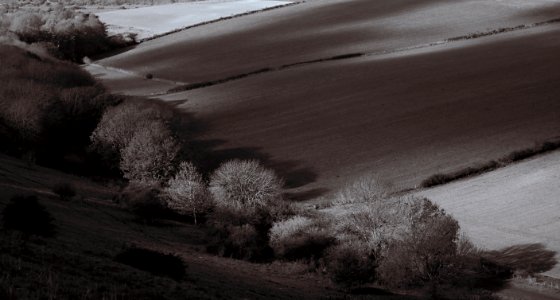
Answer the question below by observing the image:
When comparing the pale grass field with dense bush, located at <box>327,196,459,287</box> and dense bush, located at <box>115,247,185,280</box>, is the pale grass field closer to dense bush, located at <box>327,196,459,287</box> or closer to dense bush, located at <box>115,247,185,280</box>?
dense bush, located at <box>327,196,459,287</box>

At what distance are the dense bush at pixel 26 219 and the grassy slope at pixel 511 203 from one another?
20.4m

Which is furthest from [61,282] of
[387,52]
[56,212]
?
[387,52]

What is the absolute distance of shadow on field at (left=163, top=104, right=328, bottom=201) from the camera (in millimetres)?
44000

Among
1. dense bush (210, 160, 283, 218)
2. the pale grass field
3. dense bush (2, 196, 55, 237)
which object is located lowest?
dense bush (210, 160, 283, 218)

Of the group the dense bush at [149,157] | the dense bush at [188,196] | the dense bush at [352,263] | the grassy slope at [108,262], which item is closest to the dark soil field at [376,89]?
the dense bush at [149,157]

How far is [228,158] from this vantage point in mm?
49156

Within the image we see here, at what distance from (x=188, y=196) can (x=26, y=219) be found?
18.2m

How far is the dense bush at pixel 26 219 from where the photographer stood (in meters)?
22.8

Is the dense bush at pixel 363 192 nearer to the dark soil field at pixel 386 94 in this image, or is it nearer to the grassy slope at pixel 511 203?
the dark soil field at pixel 386 94

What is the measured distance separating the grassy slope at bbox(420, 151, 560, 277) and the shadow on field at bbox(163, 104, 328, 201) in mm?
8320

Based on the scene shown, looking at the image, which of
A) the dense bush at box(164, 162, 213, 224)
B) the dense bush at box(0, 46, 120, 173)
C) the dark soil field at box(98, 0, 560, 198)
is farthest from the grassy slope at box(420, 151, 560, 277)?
the dense bush at box(0, 46, 120, 173)

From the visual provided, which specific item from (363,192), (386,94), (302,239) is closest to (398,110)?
(386,94)

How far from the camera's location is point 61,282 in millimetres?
15750

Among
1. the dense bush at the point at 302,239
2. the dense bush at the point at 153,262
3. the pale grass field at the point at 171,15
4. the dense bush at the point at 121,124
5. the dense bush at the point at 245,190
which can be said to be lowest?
the dense bush at the point at 302,239
